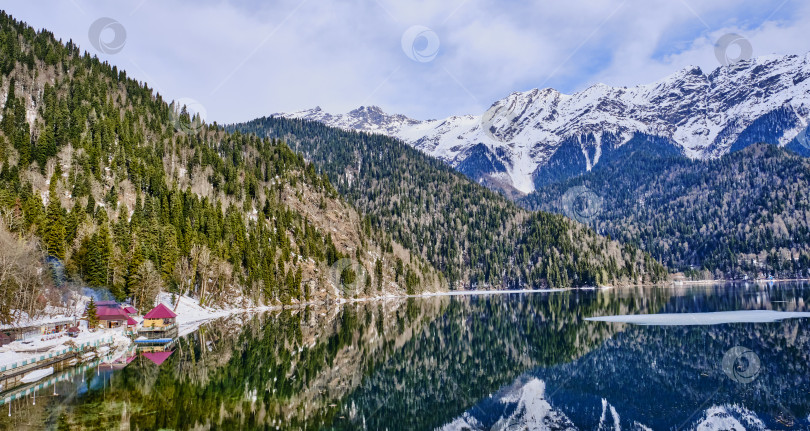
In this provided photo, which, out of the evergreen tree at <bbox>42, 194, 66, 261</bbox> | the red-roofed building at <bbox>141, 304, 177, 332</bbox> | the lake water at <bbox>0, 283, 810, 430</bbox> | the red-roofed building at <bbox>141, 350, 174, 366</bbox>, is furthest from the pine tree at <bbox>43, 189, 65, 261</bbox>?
the red-roofed building at <bbox>141, 350, 174, 366</bbox>

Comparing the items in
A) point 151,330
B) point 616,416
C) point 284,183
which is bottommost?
point 616,416

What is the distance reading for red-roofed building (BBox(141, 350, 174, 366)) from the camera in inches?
1951

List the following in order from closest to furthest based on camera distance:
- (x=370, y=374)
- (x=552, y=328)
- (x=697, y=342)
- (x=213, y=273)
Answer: (x=370, y=374)
(x=697, y=342)
(x=552, y=328)
(x=213, y=273)

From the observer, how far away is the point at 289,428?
30.0 m

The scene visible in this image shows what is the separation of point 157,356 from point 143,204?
73156 millimetres

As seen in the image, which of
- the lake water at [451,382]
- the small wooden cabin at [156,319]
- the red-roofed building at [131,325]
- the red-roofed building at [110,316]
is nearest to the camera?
the lake water at [451,382]

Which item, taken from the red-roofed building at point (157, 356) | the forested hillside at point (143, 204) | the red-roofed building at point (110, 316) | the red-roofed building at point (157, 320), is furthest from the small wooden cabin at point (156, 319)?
the red-roofed building at point (157, 356)

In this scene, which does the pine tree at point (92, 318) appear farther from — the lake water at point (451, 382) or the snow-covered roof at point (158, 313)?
the lake water at point (451, 382)

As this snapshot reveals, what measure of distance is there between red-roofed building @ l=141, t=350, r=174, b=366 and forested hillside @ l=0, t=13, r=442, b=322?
19.6 m

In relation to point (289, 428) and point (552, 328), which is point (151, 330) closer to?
point (289, 428)

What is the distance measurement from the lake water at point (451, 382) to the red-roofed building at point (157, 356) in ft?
0.74

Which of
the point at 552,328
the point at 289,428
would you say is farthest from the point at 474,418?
the point at 552,328

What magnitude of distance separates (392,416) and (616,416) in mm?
13883

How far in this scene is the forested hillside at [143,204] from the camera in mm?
82812
